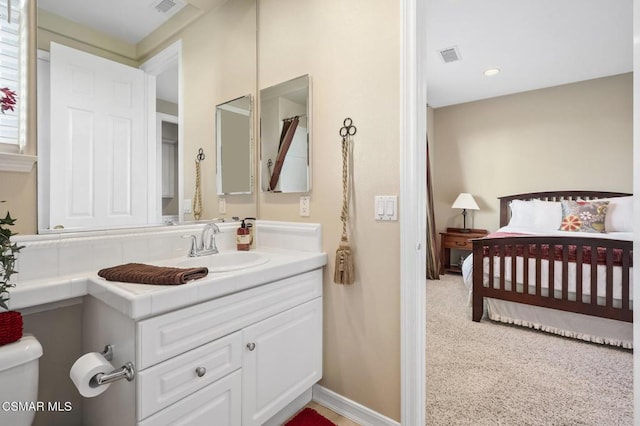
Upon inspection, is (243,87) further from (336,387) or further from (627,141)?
(627,141)

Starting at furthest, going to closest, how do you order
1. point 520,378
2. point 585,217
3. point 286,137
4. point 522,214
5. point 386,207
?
point 522,214
point 585,217
point 520,378
point 286,137
point 386,207

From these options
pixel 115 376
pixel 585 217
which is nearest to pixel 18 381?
pixel 115 376

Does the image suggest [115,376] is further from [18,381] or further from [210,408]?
[210,408]

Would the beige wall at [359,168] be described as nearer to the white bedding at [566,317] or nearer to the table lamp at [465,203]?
the white bedding at [566,317]

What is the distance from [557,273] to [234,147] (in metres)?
2.80

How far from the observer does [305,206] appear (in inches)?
72.1

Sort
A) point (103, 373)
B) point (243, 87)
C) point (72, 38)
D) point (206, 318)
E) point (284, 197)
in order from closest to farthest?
point (103, 373) → point (206, 318) → point (72, 38) → point (284, 197) → point (243, 87)

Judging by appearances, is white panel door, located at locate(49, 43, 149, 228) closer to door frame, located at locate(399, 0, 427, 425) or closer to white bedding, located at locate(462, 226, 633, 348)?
door frame, located at locate(399, 0, 427, 425)

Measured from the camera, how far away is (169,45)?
1646 mm

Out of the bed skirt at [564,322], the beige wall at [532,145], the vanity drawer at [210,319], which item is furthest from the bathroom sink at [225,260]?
the beige wall at [532,145]

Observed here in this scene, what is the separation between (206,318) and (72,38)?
4.31 ft

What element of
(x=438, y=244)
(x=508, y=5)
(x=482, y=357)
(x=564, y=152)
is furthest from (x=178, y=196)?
(x=564, y=152)

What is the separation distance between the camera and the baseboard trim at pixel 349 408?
153 centimetres

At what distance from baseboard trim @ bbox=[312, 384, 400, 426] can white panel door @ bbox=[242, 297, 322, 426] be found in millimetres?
136
